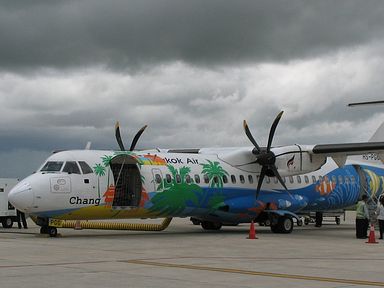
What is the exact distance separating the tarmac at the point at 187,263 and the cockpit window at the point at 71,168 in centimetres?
234

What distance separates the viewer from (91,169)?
850 inches

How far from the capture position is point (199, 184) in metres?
24.2

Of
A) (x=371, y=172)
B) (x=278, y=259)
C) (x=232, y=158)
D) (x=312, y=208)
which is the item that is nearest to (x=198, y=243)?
(x=278, y=259)

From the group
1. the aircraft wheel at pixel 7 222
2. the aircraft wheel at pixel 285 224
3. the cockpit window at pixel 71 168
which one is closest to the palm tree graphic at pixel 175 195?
the cockpit window at pixel 71 168

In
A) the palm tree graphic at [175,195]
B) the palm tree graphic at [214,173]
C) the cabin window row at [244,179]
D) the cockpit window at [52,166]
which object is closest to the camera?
the cockpit window at [52,166]

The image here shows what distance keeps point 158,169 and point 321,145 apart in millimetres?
7197

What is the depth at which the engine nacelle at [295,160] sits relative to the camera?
2586cm

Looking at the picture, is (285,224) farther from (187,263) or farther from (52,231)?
(187,263)

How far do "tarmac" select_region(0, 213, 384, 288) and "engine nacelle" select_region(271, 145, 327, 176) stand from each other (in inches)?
A: 222

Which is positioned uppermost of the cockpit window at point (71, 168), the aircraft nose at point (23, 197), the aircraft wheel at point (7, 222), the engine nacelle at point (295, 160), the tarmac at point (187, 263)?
the engine nacelle at point (295, 160)

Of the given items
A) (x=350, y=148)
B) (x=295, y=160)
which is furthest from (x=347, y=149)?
(x=295, y=160)

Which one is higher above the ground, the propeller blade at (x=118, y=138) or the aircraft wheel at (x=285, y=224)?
the propeller blade at (x=118, y=138)

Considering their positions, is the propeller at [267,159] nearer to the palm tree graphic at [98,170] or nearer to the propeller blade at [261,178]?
the propeller blade at [261,178]

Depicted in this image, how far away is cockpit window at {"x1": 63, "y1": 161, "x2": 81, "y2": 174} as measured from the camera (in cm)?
2117
